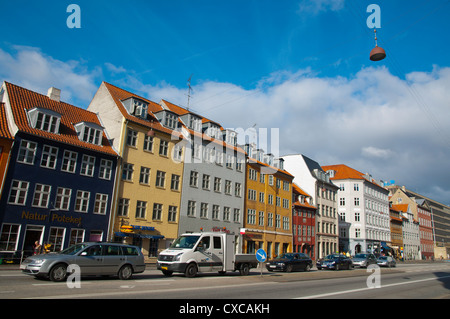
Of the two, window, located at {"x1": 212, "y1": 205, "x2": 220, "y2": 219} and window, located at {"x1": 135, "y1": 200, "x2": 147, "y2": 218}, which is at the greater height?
window, located at {"x1": 212, "y1": 205, "x2": 220, "y2": 219}

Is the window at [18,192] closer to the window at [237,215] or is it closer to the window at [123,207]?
the window at [123,207]

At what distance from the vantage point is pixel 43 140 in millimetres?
25766

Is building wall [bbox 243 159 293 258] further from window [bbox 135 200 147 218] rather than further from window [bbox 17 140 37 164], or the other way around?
window [bbox 17 140 37 164]

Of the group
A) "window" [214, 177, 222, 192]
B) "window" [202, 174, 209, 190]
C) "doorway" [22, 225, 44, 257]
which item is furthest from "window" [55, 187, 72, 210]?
"window" [214, 177, 222, 192]

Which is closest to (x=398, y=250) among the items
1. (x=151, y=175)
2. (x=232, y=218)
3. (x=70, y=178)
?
(x=232, y=218)

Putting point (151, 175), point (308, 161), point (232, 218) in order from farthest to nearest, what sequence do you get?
1. point (308, 161)
2. point (232, 218)
3. point (151, 175)

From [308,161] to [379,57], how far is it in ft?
162

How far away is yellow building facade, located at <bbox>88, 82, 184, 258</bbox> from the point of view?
1195 inches

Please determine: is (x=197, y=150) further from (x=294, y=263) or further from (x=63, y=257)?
(x=63, y=257)

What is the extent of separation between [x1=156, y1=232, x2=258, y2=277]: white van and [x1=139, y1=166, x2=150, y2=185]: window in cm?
1371

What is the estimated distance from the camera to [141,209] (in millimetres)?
31406

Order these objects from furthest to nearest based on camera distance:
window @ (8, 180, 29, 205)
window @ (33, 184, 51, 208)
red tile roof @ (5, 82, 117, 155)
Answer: red tile roof @ (5, 82, 117, 155) → window @ (33, 184, 51, 208) → window @ (8, 180, 29, 205)

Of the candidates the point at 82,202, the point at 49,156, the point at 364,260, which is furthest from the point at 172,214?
the point at 364,260

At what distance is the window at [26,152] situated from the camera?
24641 mm
